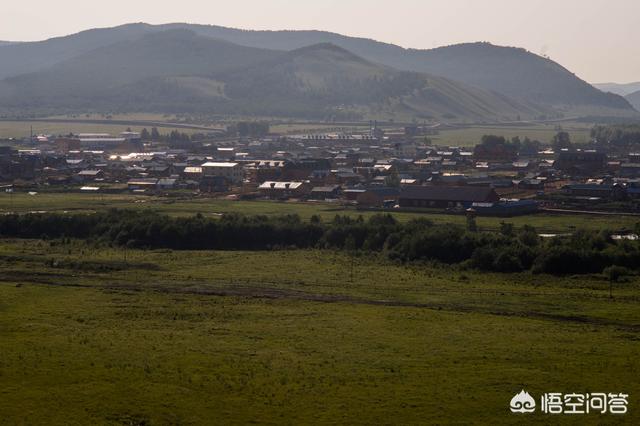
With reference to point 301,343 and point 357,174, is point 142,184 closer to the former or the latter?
point 357,174

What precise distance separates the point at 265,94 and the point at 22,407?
159563mm

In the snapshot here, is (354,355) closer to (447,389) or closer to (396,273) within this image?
(447,389)

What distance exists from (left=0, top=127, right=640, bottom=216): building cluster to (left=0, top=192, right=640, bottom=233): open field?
247cm

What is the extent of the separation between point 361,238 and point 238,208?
13.9m

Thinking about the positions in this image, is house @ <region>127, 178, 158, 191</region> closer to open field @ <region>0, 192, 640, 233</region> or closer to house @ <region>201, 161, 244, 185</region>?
open field @ <region>0, 192, 640, 233</region>

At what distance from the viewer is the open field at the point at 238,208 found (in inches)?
1757

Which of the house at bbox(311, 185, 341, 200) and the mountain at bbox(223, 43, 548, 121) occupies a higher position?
the mountain at bbox(223, 43, 548, 121)

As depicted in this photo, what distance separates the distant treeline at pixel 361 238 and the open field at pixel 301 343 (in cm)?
141

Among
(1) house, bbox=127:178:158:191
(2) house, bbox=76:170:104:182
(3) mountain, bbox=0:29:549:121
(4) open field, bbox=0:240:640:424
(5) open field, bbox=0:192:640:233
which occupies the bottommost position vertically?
(4) open field, bbox=0:240:640:424

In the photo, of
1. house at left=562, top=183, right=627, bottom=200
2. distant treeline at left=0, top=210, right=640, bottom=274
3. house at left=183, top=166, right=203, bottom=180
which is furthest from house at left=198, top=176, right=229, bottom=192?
house at left=562, top=183, right=627, bottom=200

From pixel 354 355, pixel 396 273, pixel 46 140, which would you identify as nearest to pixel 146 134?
pixel 46 140

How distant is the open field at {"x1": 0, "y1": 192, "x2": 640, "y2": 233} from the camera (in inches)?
1757

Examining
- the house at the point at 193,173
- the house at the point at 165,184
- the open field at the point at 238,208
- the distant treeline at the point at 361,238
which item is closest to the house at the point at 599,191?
the open field at the point at 238,208

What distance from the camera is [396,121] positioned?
14962cm
